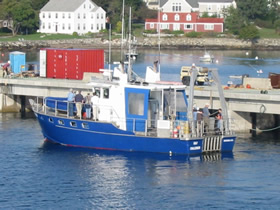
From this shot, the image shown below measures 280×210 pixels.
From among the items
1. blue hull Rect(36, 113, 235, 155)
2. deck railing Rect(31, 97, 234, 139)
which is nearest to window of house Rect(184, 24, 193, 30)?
blue hull Rect(36, 113, 235, 155)

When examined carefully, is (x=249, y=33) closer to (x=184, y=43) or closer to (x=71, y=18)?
(x=184, y=43)

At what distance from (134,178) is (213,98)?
11993 mm

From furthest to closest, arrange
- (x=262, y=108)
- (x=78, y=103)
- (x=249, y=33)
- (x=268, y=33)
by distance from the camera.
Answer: (x=268, y=33)
(x=249, y=33)
(x=262, y=108)
(x=78, y=103)

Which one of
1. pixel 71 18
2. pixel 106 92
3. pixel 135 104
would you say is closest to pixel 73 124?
pixel 106 92

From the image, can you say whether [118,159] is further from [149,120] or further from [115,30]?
[115,30]

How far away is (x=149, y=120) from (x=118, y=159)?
258cm

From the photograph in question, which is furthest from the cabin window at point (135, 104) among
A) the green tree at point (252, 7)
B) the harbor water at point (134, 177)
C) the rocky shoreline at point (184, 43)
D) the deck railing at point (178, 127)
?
the green tree at point (252, 7)

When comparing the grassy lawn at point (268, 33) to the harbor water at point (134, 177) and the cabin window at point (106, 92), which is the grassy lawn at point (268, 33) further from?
the cabin window at point (106, 92)

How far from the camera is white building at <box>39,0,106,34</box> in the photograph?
14712 cm

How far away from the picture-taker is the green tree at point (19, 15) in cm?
14200

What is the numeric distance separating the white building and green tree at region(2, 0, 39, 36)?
2.18 m

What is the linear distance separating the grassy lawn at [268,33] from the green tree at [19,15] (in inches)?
1520

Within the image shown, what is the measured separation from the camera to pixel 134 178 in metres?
36.2

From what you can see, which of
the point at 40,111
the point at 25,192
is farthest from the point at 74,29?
the point at 25,192
